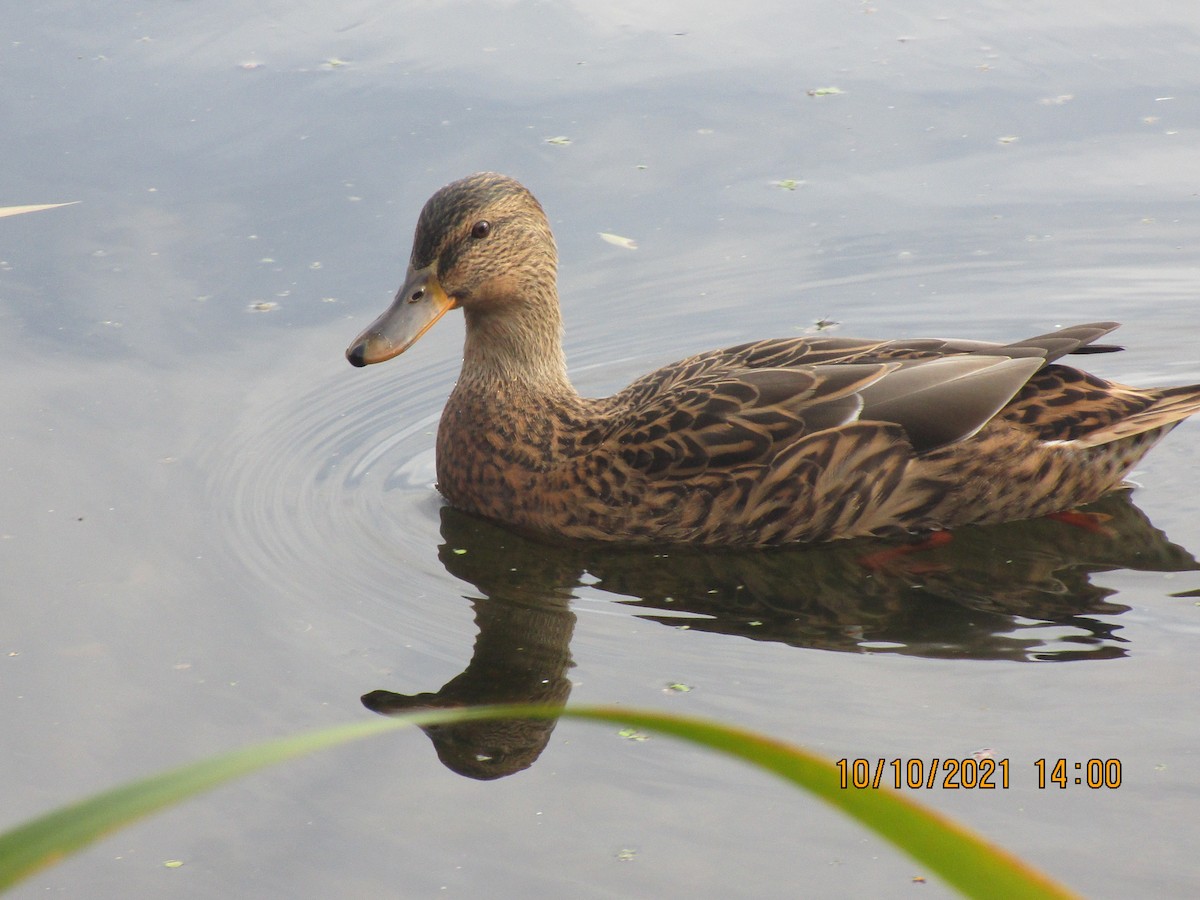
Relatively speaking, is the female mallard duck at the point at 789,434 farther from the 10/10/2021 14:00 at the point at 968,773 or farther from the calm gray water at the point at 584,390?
the 10/10/2021 14:00 at the point at 968,773

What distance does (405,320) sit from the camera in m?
6.19

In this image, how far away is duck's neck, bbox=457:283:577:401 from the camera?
661 cm

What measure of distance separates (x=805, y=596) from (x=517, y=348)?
1818mm

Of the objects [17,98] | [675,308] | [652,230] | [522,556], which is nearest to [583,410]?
[522,556]

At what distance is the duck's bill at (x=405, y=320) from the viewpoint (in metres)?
6.05

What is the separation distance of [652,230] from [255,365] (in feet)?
7.94

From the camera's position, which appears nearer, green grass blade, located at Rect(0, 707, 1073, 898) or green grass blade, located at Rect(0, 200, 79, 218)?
green grass blade, located at Rect(0, 707, 1073, 898)

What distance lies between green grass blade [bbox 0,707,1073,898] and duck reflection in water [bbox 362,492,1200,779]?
10.8 feet

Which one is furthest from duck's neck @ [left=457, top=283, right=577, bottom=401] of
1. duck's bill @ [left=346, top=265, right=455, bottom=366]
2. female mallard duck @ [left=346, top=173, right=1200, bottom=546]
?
duck's bill @ [left=346, top=265, right=455, bottom=366]

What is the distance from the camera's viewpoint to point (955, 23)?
10570 mm

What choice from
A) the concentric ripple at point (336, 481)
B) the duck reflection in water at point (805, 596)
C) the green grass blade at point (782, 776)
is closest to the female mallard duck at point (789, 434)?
the duck reflection in water at point (805, 596)

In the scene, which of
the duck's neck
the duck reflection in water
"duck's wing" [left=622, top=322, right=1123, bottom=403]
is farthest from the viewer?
the duck's neck

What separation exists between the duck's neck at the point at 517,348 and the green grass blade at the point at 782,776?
17.2 ft

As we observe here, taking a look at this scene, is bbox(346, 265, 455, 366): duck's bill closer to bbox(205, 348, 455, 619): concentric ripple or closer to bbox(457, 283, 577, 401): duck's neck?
bbox(457, 283, 577, 401): duck's neck
